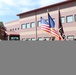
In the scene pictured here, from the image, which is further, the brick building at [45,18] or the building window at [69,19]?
the building window at [69,19]

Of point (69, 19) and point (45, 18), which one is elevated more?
point (45, 18)

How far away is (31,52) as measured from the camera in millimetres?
3434

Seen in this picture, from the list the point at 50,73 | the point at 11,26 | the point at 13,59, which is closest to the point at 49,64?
the point at 50,73

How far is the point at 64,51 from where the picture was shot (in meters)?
3.61

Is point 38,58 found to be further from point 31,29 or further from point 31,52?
point 31,29

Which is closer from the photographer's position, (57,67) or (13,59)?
(13,59)

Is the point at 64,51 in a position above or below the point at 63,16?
below

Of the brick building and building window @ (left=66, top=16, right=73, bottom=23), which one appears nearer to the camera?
the brick building

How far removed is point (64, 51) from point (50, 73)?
1.20 ft

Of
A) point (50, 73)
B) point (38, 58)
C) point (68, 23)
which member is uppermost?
point (68, 23)

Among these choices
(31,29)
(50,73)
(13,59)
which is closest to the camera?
(13,59)

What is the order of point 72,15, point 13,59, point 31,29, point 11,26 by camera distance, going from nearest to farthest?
point 13,59, point 72,15, point 31,29, point 11,26

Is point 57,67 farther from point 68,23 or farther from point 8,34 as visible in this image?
point 8,34

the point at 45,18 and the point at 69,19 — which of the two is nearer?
the point at 69,19
